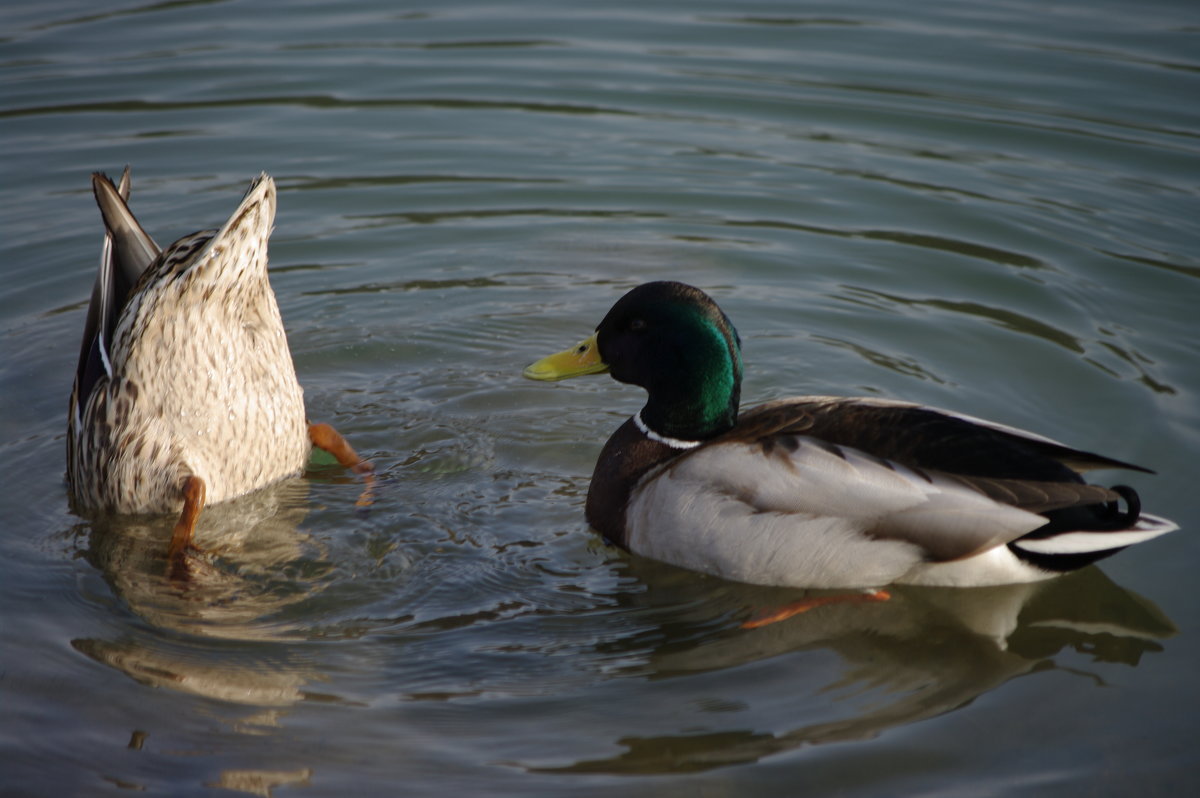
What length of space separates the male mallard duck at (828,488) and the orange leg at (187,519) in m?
1.48

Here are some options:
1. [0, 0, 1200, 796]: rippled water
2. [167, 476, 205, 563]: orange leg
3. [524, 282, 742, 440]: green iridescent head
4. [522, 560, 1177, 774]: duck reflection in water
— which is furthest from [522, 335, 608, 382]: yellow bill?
[167, 476, 205, 563]: orange leg

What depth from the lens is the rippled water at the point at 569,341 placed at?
13.1 feet

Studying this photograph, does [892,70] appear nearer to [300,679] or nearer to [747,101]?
[747,101]

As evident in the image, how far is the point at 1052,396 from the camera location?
19.8ft

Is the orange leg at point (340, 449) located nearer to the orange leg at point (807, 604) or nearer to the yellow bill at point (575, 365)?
the yellow bill at point (575, 365)

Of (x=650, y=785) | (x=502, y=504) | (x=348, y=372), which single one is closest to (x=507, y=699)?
(x=650, y=785)

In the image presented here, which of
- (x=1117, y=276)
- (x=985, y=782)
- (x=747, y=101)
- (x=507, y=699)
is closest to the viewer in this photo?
(x=985, y=782)

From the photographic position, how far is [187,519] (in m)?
4.86

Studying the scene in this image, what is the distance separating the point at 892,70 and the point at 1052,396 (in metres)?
4.34

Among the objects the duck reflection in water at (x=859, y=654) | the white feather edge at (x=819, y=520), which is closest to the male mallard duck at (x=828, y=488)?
the white feather edge at (x=819, y=520)

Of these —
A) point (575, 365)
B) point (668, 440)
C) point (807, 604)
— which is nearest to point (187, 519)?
→ point (575, 365)

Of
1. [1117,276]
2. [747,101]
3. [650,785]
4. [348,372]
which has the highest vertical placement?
[747,101]

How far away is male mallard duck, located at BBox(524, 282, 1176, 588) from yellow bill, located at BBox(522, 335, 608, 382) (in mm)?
132

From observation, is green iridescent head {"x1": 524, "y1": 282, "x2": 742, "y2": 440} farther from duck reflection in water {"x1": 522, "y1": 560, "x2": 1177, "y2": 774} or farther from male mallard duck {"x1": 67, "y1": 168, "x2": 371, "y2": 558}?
male mallard duck {"x1": 67, "y1": 168, "x2": 371, "y2": 558}
